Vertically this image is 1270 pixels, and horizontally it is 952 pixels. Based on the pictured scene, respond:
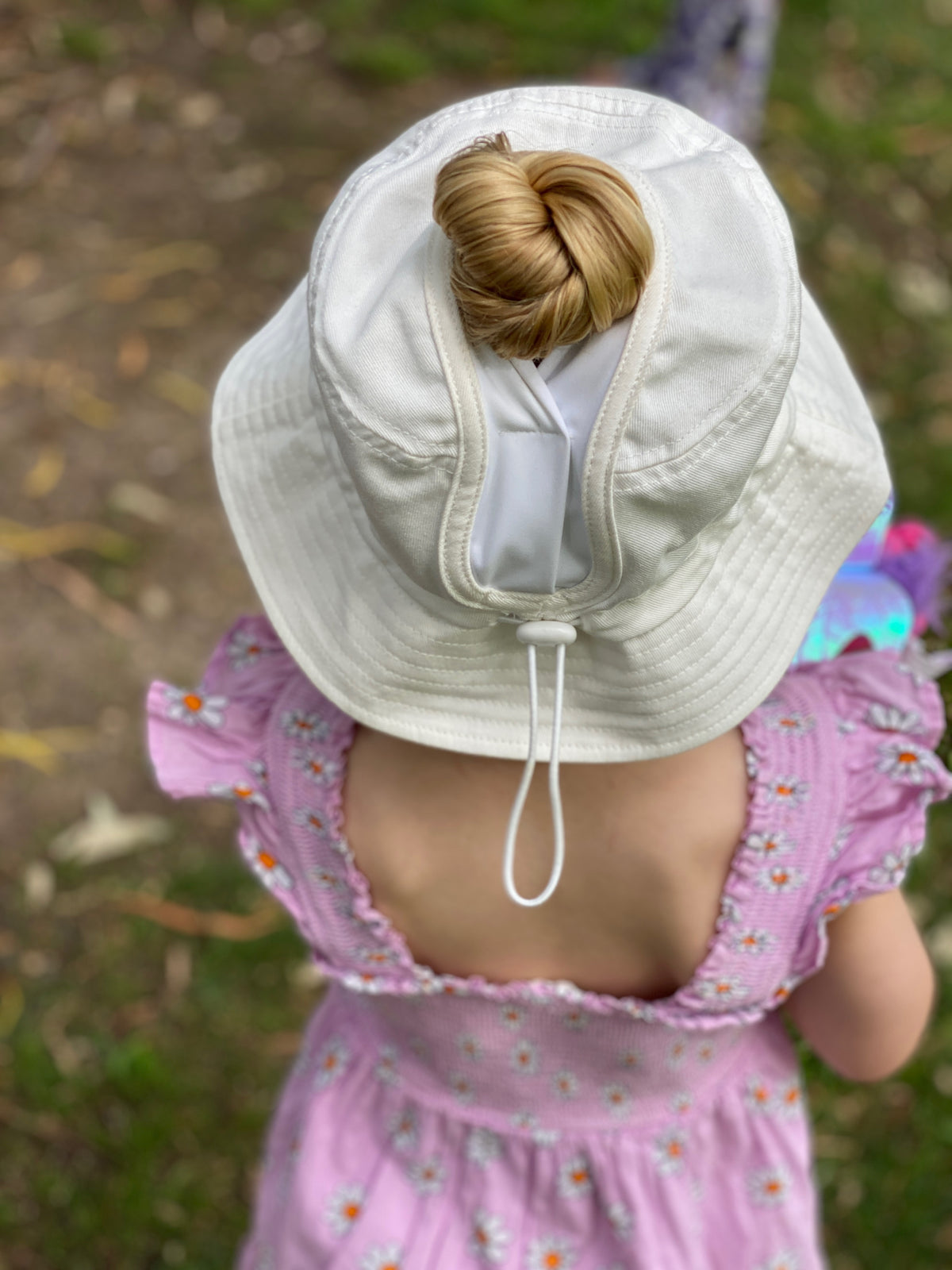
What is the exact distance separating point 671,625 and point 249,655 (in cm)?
48

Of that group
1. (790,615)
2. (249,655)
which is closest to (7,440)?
(249,655)

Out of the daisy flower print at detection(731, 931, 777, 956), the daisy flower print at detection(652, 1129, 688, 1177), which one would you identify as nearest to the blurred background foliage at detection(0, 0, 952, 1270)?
the daisy flower print at detection(652, 1129, 688, 1177)

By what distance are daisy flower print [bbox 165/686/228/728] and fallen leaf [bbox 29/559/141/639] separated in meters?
1.46

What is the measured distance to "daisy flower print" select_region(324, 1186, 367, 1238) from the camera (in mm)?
1288

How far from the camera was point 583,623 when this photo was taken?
875 millimetres

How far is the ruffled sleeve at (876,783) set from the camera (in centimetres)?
105

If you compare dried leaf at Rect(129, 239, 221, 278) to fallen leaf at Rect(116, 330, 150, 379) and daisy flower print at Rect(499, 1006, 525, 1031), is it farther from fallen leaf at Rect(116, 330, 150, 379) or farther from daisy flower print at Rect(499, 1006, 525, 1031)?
daisy flower print at Rect(499, 1006, 525, 1031)

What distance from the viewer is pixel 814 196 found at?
3.47 meters

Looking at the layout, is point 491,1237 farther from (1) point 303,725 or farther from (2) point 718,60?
(2) point 718,60

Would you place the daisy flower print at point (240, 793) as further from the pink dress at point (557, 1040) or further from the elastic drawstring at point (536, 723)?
the elastic drawstring at point (536, 723)

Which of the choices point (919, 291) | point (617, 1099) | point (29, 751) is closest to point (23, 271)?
point (29, 751)

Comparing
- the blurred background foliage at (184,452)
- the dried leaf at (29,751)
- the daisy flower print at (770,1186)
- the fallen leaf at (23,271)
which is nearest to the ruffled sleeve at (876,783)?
the daisy flower print at (770,1186)

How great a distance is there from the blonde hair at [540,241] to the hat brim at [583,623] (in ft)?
0.69

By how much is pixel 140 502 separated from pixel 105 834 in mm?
766
